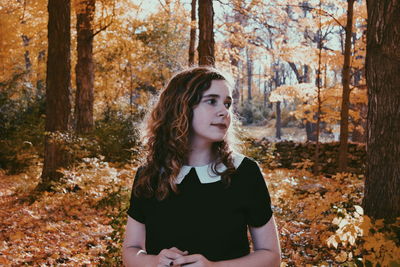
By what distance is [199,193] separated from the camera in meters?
1.77

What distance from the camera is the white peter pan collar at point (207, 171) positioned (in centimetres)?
179

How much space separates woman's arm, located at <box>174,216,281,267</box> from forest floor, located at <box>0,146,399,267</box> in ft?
4.43

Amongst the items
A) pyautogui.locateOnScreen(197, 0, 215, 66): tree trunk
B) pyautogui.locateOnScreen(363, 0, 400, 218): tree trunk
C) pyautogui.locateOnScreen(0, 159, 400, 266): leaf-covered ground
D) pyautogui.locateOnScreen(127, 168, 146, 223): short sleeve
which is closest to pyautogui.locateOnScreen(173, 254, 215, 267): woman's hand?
pyautogui.locateOnScreen(127, 168, 146, 223): short sleeve

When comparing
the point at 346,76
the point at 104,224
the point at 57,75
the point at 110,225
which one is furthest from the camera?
the point at 346,76

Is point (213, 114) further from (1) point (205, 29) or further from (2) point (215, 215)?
(1) point (205, 29)

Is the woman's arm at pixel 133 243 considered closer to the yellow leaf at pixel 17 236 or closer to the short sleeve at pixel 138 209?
the short sleeve at pixel 138 209

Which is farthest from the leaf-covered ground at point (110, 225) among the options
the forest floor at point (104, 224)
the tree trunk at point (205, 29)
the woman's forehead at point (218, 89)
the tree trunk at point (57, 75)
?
the tree trunk at point (205, 29)

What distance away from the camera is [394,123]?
318 centimetres

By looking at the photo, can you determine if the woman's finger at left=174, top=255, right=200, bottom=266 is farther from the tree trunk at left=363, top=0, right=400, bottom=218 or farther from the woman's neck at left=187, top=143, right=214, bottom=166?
the tree trunk at left=363, top=0, right=400, bottom=218

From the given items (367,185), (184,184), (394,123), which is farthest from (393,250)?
(184,184)

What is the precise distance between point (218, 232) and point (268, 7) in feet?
34.1

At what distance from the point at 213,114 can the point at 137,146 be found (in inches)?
259

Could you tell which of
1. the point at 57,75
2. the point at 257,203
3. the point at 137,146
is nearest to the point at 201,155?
the point at 257,203

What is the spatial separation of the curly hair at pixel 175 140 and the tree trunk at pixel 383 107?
69.7 inches
